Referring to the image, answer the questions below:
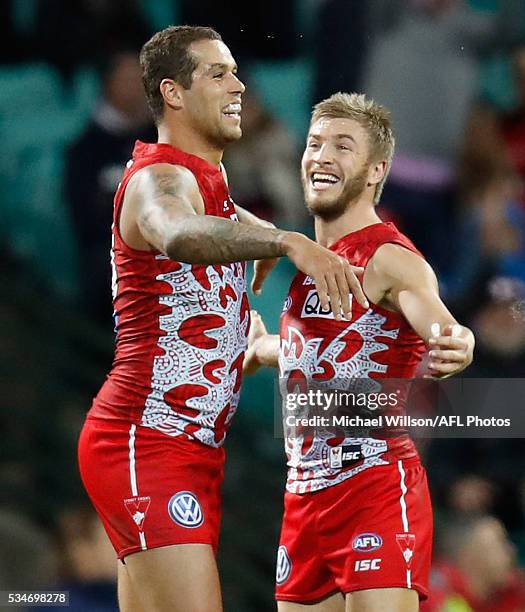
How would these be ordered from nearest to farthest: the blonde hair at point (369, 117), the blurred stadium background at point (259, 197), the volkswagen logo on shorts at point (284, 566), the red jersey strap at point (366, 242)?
the red jersey strap at point (366, 242) < the volkswagen logo on shorts at point (284, 566) < the blonde hair at point (369, 117) < the blurred stadium background at point (259, 197)

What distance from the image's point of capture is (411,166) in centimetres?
652

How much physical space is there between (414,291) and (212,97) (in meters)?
0.82

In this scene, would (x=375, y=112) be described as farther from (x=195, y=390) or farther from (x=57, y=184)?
(x=57, y=184)

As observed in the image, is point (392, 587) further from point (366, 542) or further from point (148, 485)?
point (148, 485)

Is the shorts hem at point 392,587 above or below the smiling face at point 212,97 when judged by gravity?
below

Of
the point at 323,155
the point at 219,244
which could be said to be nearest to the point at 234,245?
the point at 219,244

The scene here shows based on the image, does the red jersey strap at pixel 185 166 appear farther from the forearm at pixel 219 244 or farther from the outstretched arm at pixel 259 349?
the outstretched arm at pixel 259 349

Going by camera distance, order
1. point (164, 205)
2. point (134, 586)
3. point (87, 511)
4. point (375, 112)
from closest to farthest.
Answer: point (164, 205), point (134, 586), point (375, 112), point (87, 511)

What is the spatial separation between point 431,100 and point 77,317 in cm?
215

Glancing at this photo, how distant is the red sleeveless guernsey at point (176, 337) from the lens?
3447 millimetres

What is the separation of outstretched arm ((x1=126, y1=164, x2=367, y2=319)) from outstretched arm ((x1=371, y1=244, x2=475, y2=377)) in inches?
8.9

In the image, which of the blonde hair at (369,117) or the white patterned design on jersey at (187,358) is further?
the blonde hair at (369,117)

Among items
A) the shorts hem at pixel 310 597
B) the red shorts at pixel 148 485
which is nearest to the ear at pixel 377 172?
the red shorts at pixel 148 485

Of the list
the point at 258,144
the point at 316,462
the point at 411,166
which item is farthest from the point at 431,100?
the point at 316,462
